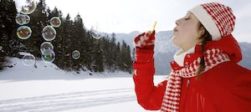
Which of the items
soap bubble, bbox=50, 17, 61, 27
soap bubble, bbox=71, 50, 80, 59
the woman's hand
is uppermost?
the woman's hand

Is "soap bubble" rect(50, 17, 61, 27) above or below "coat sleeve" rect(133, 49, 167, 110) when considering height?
below

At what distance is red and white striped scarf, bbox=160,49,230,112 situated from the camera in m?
1.93

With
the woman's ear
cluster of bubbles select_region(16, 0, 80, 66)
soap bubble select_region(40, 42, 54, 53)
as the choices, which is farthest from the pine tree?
the woman's ear

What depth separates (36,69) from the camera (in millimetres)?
42219

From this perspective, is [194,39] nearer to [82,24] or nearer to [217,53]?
[217,53]

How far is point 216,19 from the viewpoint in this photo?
2.18 m

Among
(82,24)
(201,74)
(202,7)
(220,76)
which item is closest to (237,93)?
(220,76)

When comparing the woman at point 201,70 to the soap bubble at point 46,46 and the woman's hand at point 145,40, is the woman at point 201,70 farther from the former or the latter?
the soap bubble at point 46,46

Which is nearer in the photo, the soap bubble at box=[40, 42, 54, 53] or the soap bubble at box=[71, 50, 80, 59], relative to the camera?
the soap bubble at box=[40, 42, 54, 53]

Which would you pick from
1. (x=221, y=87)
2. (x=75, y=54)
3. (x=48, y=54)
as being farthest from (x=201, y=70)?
(x=75, y=54)

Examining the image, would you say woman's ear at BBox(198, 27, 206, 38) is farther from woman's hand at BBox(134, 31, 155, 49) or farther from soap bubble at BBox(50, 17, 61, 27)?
soap bubble at BBox(50, 17, 61, 27)

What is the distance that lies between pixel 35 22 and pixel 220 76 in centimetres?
5804

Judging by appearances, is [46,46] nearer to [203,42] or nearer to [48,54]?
[48,54]

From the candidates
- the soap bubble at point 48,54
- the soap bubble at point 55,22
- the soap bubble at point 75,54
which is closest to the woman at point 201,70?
the soap bubble at point 48,54
